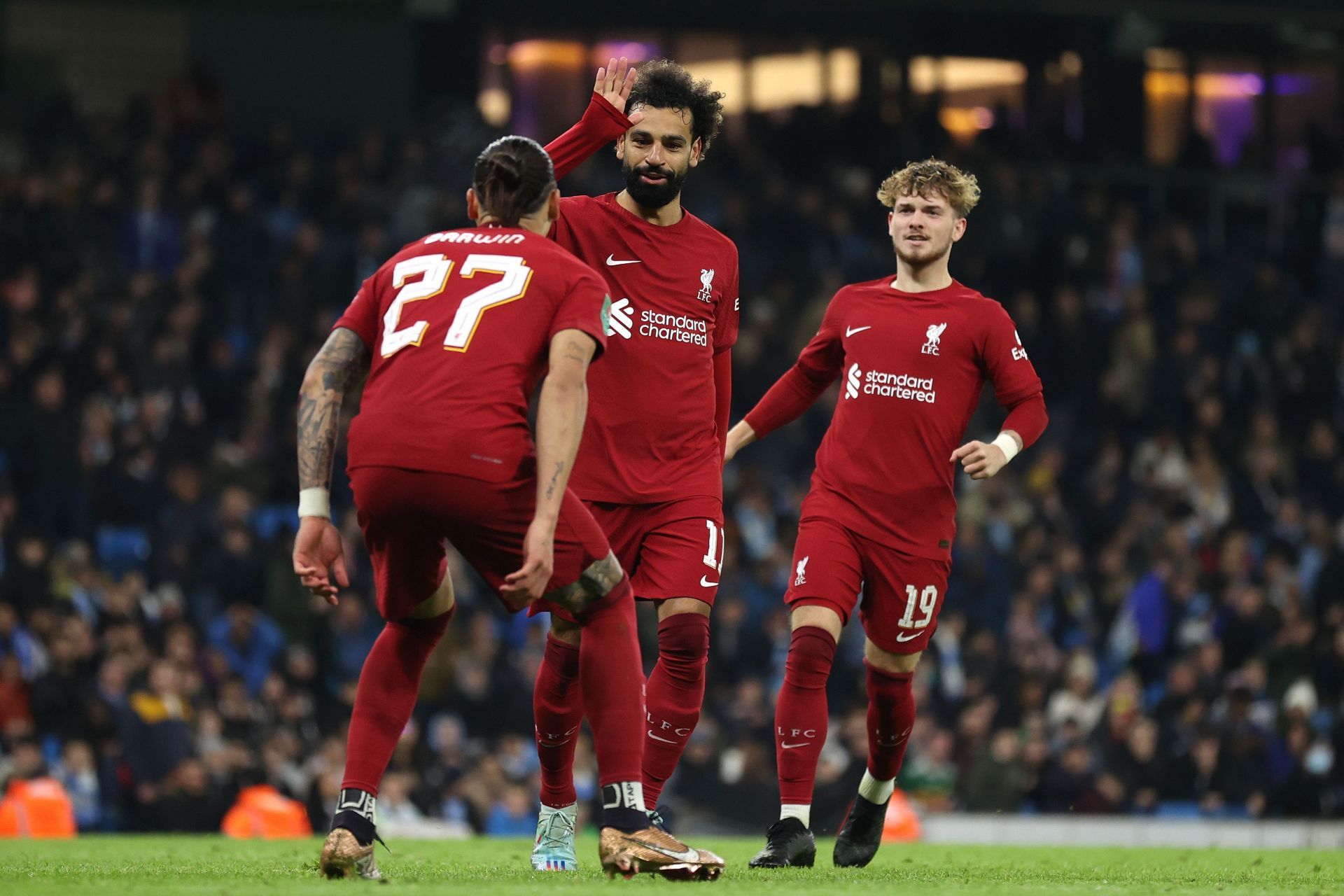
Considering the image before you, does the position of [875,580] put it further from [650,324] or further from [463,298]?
[463,298]

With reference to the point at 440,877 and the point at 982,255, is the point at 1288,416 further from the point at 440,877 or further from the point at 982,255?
the point at 440,877

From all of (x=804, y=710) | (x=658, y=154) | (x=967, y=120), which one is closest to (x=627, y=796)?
(x=804, y=710)

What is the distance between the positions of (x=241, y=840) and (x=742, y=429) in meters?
3.80

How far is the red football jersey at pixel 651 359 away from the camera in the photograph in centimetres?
700

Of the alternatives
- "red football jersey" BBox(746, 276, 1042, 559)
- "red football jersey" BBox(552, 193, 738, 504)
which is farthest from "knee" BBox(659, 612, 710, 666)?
"red football jersey" BBox(746, 276, 1042, 559)

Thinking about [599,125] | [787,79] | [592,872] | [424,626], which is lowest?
[592,872]

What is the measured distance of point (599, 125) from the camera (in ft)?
23.7

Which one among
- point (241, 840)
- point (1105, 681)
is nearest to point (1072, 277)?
point (1105, 681)

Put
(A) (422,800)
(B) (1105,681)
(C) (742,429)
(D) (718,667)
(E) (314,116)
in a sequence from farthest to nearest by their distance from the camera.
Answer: (E) (314,116)
(B) (1105,681)
(D) (718,667)
(A) (422,800)
(C) (742,429)

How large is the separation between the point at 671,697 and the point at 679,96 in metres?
2.23

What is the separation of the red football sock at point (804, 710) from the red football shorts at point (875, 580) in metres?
0.18

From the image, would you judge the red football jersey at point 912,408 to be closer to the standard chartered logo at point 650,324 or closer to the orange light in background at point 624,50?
the standard chartered logo at point 650,324

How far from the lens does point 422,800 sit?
45.8 ft

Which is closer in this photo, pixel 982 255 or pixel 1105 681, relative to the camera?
pixel 1105 681
